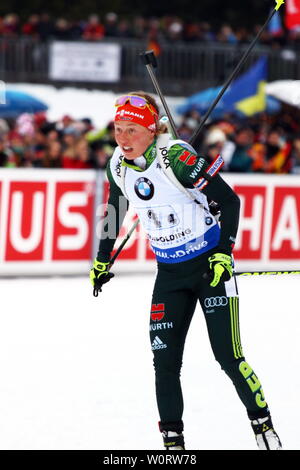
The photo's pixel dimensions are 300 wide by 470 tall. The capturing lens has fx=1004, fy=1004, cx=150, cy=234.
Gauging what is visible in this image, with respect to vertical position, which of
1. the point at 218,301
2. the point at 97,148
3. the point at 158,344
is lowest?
the point at 158,344

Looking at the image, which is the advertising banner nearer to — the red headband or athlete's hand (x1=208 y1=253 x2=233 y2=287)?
the red headband

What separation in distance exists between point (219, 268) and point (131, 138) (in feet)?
2.56

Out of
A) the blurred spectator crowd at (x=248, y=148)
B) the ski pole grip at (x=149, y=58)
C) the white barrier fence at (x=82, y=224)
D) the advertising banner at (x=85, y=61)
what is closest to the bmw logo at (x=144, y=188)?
the ski pole grip at (x=149, y=58)

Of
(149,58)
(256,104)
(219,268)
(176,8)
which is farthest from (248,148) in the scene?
(176,8)

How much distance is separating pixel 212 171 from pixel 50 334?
404 cm

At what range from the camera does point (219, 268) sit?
15.8 feet

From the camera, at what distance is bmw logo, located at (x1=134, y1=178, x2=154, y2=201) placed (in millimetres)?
4988

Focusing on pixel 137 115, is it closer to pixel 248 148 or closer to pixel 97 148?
pixel 97 148

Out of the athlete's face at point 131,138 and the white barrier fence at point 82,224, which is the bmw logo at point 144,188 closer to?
the athlete's face at point 131,138

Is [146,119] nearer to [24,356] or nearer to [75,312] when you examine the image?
[24,356]

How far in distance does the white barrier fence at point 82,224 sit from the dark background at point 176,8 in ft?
86.1

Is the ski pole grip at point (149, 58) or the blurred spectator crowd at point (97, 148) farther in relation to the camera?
the blurred spectator crowd at point (97, 148)

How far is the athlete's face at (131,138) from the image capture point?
4.95 metres
